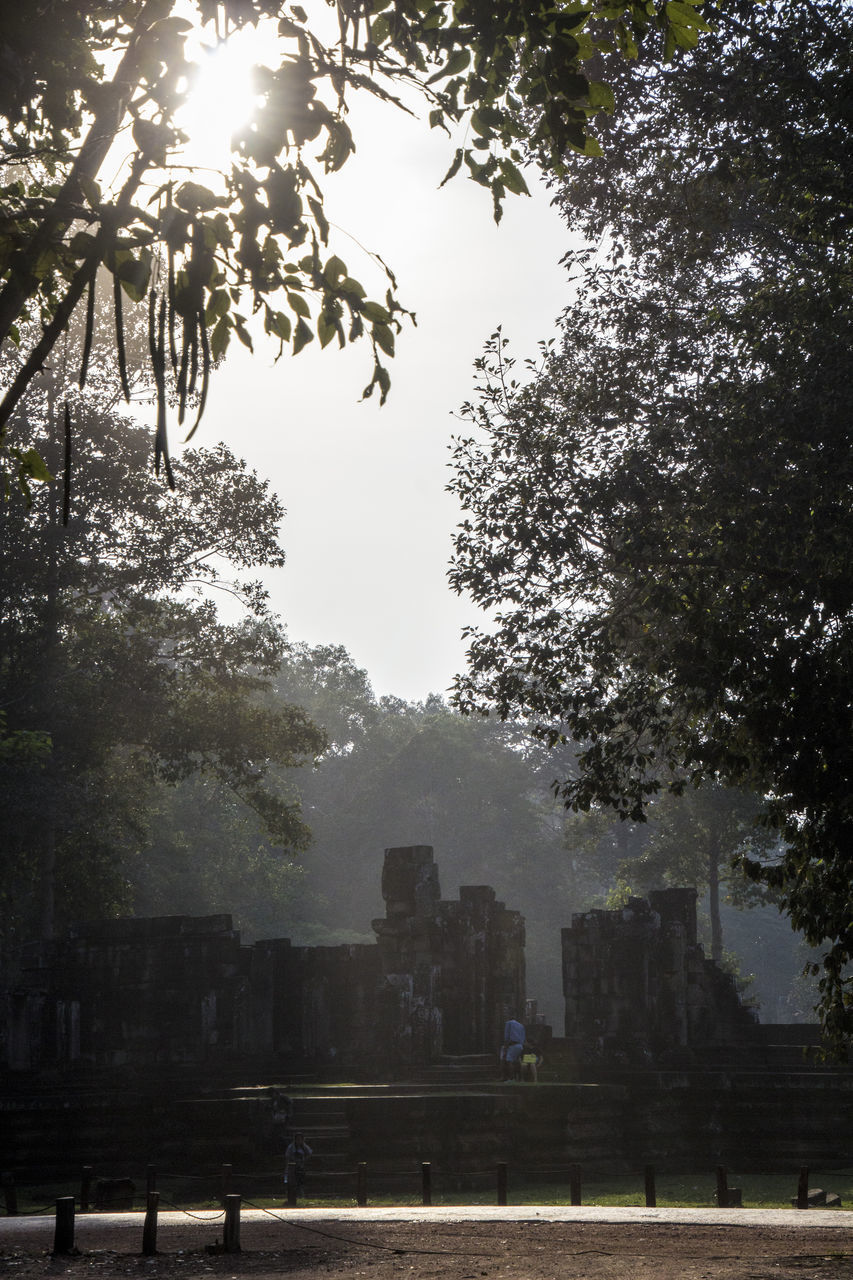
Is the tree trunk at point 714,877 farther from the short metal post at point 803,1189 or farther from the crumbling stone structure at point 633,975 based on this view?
the short metal post at point 803,1189

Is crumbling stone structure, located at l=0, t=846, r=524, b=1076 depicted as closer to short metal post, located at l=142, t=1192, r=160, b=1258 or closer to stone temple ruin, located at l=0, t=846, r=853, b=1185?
stone temple ruin, located at l=0, t=846, r=853, b=1185

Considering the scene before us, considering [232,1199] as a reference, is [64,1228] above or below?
below

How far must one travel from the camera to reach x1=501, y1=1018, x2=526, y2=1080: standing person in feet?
67.4

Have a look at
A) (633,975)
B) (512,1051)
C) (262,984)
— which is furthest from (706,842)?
(512,1051)

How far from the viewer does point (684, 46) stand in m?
5.79

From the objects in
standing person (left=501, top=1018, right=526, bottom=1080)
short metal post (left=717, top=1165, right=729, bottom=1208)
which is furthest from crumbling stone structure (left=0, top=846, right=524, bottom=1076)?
short metal post (left=717, top=1165, right=729, bottom=1208)

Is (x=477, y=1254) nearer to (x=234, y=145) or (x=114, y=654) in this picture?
(x=234, y=145)

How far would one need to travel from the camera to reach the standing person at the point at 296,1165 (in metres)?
13.9

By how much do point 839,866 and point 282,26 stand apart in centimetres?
709

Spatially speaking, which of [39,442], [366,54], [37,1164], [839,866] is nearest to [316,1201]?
[37,1164]

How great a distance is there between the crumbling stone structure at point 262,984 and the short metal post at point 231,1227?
14.3m

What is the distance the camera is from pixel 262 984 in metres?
25.4

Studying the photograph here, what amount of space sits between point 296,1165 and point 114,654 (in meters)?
14.7

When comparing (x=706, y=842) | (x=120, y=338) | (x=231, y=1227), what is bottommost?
(x=231, y=1227)
